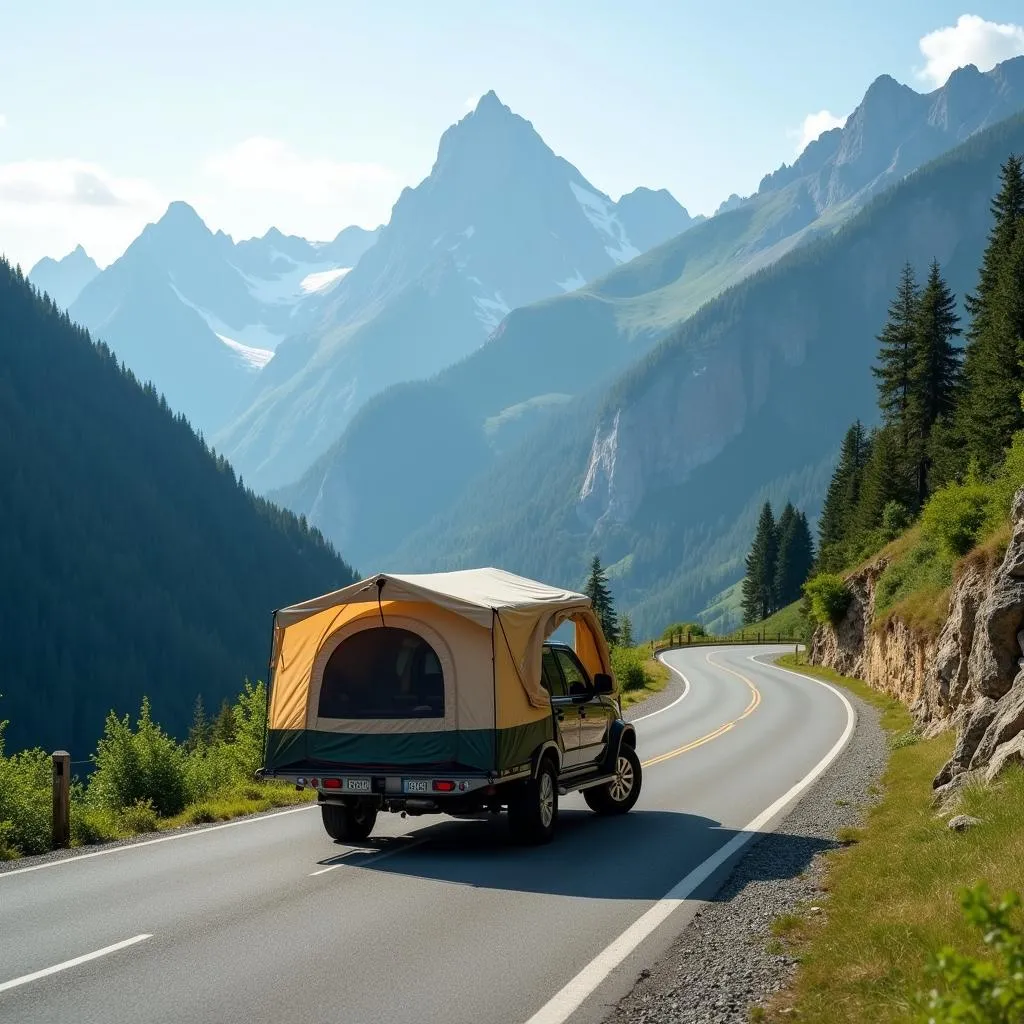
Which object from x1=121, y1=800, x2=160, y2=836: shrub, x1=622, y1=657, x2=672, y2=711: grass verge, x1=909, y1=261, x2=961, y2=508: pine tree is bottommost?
x1=622, y1=657, x2=672, y2=711: grass verge

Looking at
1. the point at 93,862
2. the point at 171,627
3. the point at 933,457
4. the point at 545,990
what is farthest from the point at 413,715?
the point at 171,627

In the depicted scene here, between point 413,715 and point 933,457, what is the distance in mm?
45084

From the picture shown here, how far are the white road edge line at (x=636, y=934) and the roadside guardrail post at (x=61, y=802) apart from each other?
689 cm

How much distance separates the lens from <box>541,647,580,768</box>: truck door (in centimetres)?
1292

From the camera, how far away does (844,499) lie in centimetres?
9281

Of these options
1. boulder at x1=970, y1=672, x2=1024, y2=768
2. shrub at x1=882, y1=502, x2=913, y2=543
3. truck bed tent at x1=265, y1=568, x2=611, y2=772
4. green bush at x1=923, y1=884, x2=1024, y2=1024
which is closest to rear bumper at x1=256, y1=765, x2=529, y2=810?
truck bed tent at x1=265, y1=568, x2=611, y2=772

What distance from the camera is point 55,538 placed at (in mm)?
178625

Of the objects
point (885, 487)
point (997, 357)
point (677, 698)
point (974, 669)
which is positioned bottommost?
point (677, 698)

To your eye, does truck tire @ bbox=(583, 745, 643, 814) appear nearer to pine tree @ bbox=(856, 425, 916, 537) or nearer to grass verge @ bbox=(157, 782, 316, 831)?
grass verge @ bbox=(157, 782, 316, 831)

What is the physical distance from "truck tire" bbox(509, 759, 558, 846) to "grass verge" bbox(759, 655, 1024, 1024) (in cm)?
303

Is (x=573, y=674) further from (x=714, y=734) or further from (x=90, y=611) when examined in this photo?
(x=90, y=611)

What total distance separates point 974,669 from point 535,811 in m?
7.28

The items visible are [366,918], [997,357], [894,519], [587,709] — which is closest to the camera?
[366,918]

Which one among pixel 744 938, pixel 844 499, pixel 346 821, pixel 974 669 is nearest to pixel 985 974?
pixel 744 938
